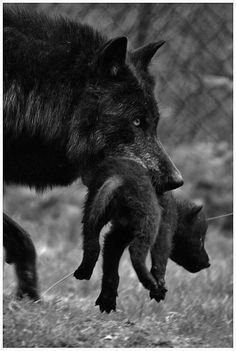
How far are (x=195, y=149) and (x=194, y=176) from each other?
0.68 meters

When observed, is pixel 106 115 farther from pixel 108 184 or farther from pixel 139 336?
pixel 139 336

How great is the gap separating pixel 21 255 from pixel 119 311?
2.56 ft

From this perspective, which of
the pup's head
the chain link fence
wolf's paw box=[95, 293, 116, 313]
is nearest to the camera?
wolf's paw box=[95, 293, 116, 313]

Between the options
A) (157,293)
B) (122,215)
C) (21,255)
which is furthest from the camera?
(21,255)

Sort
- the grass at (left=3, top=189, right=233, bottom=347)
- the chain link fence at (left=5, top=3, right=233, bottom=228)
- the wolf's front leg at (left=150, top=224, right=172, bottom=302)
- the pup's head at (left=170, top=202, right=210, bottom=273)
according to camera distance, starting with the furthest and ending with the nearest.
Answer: the chain link fence at (left=5, top=3, right=233, bottom=228), the pup's head at (left=170, top=202, right=210, bottom=273), the grass at (left=3, top=189, right=233, bottom=347), the wolf's front leg at (left=150, top=224, right=172, bottom=302)

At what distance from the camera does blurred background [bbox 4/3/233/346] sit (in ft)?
19.1

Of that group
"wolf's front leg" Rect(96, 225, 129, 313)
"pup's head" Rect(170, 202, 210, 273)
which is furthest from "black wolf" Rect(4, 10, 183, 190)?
"pup's head" Rect(170, 202, 210, 273)

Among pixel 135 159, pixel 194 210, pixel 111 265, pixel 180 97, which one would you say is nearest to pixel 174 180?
pixel 135 159

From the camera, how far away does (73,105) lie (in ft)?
13.2

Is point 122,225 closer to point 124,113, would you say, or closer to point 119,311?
point 124,113

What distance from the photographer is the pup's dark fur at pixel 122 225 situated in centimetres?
360

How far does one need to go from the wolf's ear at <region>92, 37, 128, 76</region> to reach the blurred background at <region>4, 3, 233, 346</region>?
0.48 metres

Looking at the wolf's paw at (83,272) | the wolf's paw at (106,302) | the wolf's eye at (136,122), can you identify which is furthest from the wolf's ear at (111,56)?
the wolf's paw at (106,302)

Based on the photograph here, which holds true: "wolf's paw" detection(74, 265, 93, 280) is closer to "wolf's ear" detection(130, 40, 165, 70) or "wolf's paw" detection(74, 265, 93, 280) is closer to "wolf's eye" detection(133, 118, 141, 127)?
"wolf's eye" detection(133, 118, 141, 127)
